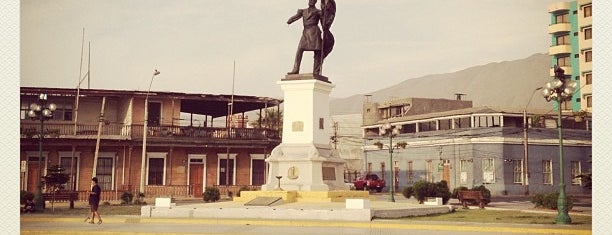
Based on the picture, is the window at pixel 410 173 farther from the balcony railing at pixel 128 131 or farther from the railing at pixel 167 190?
the railing at pixel 167 190

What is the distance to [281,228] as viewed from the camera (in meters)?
11.8

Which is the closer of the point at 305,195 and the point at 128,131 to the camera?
the point at 305,195

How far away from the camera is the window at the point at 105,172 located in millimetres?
23859

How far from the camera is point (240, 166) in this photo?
994 inches

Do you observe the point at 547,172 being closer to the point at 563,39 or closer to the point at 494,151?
the point at 494,151

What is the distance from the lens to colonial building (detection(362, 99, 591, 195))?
27781 mm

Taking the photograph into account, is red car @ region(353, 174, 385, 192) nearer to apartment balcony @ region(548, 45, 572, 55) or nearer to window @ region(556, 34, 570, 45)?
apartment balcony @ region(548, 45, 572, 55)

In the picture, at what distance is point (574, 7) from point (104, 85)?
20.4 metres

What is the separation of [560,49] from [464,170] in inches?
268

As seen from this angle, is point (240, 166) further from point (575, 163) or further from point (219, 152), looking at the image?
point (575, 163)

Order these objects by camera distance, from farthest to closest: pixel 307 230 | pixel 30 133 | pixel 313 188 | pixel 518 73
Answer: pixel 518 73, pixel 30 133, pixel 313 188, pixel 307 230

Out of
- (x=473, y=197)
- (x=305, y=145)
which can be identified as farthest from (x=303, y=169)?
(x=473, y=197)

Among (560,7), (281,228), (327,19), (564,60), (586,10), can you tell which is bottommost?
(281,228)
